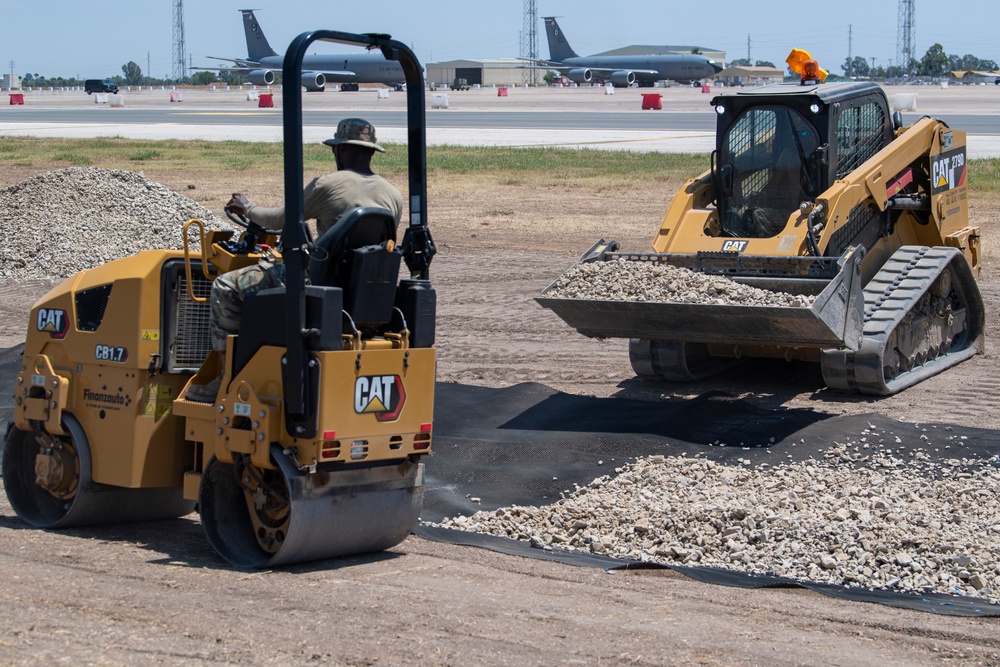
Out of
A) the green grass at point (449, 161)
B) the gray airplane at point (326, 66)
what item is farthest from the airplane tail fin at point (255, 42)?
the green grass at point (449, 161)

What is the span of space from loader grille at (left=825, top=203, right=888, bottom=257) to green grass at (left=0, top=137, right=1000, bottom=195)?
11.2m

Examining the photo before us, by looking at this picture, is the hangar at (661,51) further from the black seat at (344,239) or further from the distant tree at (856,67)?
the black seat at (344,239)

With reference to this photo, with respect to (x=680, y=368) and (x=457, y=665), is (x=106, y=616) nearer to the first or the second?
(x=457, y=665)

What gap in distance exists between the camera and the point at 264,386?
5.74 metres

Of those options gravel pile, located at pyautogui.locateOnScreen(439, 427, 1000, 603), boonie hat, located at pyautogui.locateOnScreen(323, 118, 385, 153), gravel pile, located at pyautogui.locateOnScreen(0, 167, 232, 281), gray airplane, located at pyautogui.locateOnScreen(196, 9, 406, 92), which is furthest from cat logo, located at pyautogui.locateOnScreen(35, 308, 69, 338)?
gray airplane, located at pyautogui.locateOnScreen(196, 9, 406, 92)

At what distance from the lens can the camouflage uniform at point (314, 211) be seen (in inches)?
232

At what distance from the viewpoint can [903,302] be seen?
33.8ft

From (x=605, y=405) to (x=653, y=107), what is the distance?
4386 centimetres

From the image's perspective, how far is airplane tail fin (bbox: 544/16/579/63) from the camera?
104 meters

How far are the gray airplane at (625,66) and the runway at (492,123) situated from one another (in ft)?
93.2

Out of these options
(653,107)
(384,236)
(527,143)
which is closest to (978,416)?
(384,236)

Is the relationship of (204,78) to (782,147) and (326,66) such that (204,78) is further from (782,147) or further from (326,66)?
(782,147)

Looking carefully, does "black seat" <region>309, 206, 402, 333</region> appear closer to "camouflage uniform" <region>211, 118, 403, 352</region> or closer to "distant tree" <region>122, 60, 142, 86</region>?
"camouflage uniform" <region>211, 118, 403, 352</region>

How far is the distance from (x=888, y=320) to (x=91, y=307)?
20.7 feet
